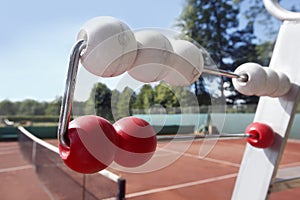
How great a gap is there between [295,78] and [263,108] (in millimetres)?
88

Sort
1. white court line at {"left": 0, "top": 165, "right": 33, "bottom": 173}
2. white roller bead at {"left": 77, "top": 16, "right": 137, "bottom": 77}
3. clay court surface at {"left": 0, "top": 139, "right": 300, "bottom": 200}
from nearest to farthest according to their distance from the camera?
white roller bead at {"left": 77, "top": 16, "right": 137, "bottom": 77}
clay court surface at {"left": 0, "top": 139, "right": 300, "bottom": 200}
white court line at {"left": 0, "top": 165, "right": 33, "bottom": 173}

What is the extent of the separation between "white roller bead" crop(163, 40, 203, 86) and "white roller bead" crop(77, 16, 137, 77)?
0.20 ft

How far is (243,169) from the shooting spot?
56 centimetres

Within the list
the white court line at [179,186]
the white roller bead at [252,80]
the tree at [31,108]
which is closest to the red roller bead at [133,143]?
the white roller bead at [252,80]

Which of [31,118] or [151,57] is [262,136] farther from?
[31,118]

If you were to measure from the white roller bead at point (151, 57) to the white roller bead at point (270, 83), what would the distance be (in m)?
0.23

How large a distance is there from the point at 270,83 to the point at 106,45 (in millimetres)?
324

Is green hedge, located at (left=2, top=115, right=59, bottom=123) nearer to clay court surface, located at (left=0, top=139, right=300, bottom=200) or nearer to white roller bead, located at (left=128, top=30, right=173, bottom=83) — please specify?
clay court surface, located at (left=0, top=139, right=300, bottom=200)

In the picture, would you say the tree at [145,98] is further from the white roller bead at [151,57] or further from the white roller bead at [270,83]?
the white roller bead at [270,83]

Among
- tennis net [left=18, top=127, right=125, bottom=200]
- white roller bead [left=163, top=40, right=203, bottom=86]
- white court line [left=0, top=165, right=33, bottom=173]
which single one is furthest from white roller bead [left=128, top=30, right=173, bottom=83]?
white court line [left=0, top=165, right=33, bottom=173]

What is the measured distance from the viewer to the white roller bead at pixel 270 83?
42 centimetres

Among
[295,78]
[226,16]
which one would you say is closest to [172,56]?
[295,78]

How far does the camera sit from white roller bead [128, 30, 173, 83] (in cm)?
23

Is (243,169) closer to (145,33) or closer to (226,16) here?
(145,33)
